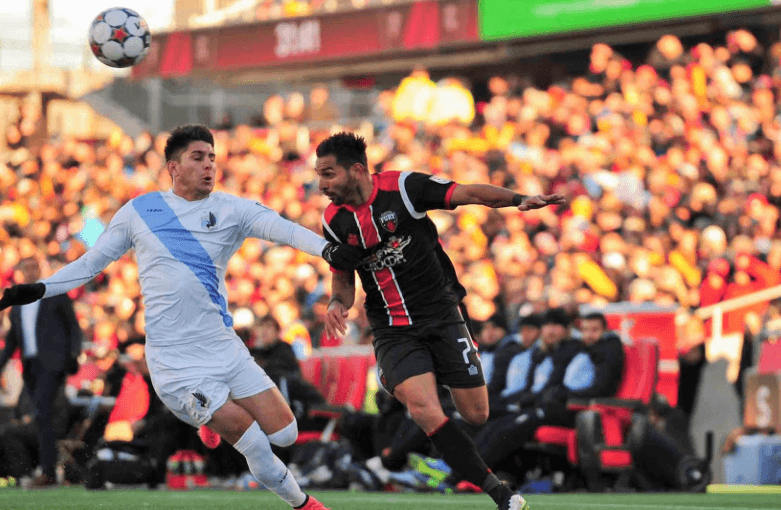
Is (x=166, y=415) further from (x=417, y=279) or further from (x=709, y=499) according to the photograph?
(x=417, y=279)

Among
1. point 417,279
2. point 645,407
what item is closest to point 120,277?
point 645,407

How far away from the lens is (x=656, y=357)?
35.4ft

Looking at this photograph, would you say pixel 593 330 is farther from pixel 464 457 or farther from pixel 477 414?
pixel 464 457

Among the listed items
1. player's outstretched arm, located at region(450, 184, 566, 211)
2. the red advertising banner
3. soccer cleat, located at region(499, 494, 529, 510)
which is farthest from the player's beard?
the red advertising banner

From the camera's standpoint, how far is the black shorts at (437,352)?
7023mm

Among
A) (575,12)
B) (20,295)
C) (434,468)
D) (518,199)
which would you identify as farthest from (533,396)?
(575,12)

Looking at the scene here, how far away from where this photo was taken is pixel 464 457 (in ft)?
22.1

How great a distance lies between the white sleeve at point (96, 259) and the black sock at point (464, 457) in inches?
75.6

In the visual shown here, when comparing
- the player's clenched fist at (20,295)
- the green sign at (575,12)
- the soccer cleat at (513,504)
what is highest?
the green sign at (575,12)

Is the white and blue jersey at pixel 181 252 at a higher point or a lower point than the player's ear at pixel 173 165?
lower

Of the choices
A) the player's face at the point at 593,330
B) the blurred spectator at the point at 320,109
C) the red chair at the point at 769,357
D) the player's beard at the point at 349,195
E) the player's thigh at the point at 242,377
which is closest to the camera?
the player's thigh at the point at 242,377

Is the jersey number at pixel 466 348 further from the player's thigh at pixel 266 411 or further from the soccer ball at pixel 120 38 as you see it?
the soccer ball at pixel 120 38

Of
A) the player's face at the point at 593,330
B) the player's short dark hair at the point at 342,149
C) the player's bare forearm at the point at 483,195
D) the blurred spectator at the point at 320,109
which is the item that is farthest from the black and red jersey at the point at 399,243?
the blurred spectator at the point at 320,109

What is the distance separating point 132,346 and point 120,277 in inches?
384
